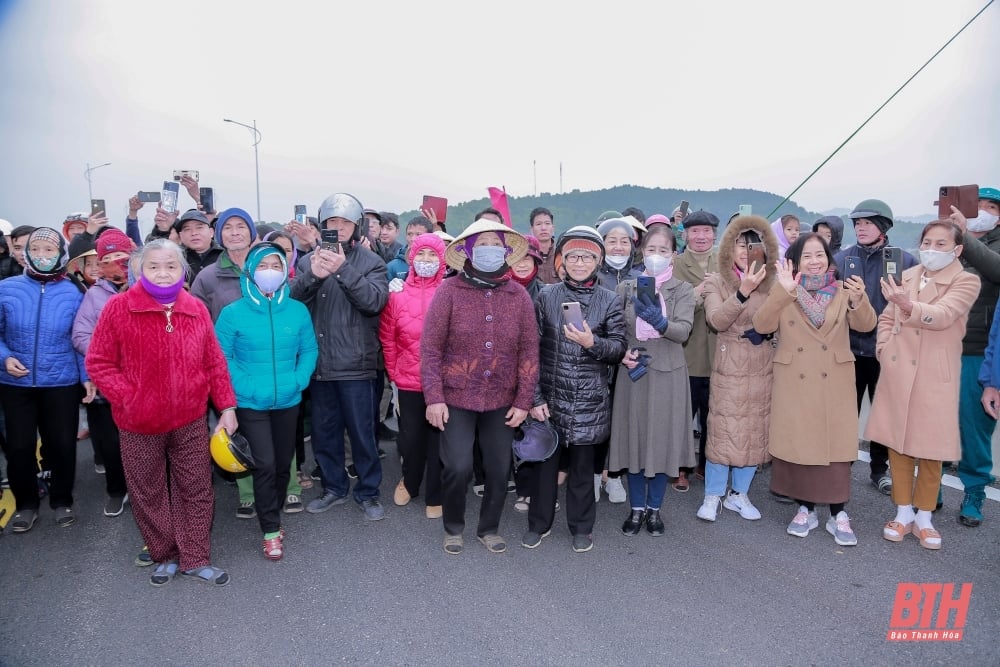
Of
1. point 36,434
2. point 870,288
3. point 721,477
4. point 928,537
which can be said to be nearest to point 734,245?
point 870,288

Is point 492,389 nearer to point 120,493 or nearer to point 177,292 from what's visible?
point 177,292

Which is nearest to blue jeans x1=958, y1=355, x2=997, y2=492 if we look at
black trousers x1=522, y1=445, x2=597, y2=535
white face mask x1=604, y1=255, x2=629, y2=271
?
white face mask x1=604, y1=255, x2=629, y2=271

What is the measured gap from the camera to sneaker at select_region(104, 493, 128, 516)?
16.0 ft

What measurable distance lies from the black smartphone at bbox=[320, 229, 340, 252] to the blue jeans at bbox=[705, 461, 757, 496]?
334 centimetres

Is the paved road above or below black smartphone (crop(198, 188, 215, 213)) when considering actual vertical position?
below

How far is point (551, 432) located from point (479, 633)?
1331mm

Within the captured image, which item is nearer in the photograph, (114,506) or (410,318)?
(410,318)

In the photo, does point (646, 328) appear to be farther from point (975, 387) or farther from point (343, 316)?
point (975, 387)

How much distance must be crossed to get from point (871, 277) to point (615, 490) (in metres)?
2.87

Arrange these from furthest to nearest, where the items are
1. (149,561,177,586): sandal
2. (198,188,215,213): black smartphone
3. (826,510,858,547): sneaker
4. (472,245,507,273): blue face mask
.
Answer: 1. (198,188,215,213): black smartphone
2. (826,510,858,547): sneaker
3. (472,245,507,273): blue face mask
4. (149,561,177,586): sandal

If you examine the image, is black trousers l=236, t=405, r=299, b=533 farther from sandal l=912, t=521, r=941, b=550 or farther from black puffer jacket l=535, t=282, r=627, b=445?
sandal l=912, t=521, r=941, b=550

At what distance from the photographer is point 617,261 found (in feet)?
15.0

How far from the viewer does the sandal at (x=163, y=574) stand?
3793mm

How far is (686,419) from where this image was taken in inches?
174
